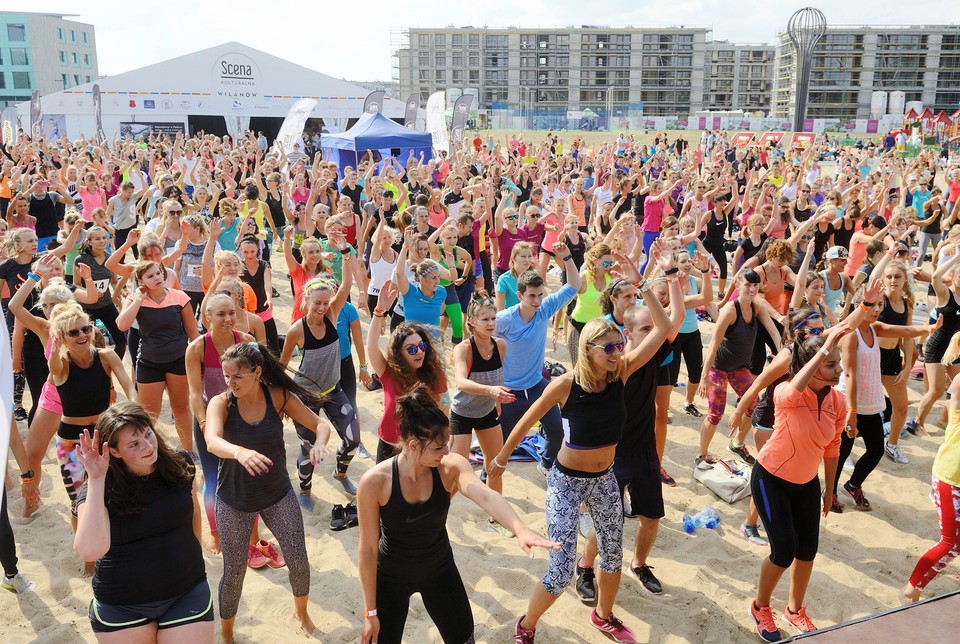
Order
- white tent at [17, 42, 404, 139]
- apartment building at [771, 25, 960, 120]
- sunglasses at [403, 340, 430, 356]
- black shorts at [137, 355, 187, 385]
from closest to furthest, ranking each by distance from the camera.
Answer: sunglasses at [403, 340, 430, 356] → black shorts at [137, 355, 187, 385] → white tent at [17, 42, 404, 139] → apartment building at [771, 25, 960, 120]

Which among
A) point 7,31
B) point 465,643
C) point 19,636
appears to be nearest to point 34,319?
point 19,636

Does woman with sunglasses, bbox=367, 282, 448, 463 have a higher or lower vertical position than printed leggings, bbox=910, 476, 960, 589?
higher

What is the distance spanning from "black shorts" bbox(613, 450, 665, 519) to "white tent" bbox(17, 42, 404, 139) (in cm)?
3302

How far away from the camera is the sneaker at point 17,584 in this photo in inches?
163

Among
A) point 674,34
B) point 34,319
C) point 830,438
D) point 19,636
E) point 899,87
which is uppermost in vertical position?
point 674,34

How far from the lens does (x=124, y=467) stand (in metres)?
2.78

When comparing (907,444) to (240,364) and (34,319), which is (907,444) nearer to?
(240,364)

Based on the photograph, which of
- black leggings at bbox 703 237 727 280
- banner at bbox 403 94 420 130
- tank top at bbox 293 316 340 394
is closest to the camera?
tank top at bbox 293 316 340 394

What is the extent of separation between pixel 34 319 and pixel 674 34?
10496 cm

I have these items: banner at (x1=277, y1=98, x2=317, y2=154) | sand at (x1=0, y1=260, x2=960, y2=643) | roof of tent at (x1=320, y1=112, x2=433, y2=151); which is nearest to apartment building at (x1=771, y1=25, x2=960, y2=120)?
banner at (x1=277, y1=98, x2=317, y2=154)

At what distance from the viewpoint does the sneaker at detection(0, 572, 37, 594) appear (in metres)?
4.14

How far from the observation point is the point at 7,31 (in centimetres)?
7606

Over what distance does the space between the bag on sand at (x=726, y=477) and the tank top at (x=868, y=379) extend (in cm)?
102

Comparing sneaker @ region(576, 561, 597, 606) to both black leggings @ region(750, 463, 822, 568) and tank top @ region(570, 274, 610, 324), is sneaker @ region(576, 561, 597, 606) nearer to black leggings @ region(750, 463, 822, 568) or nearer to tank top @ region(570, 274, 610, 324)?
black leggings @ region(750, 463, 822, 568)
